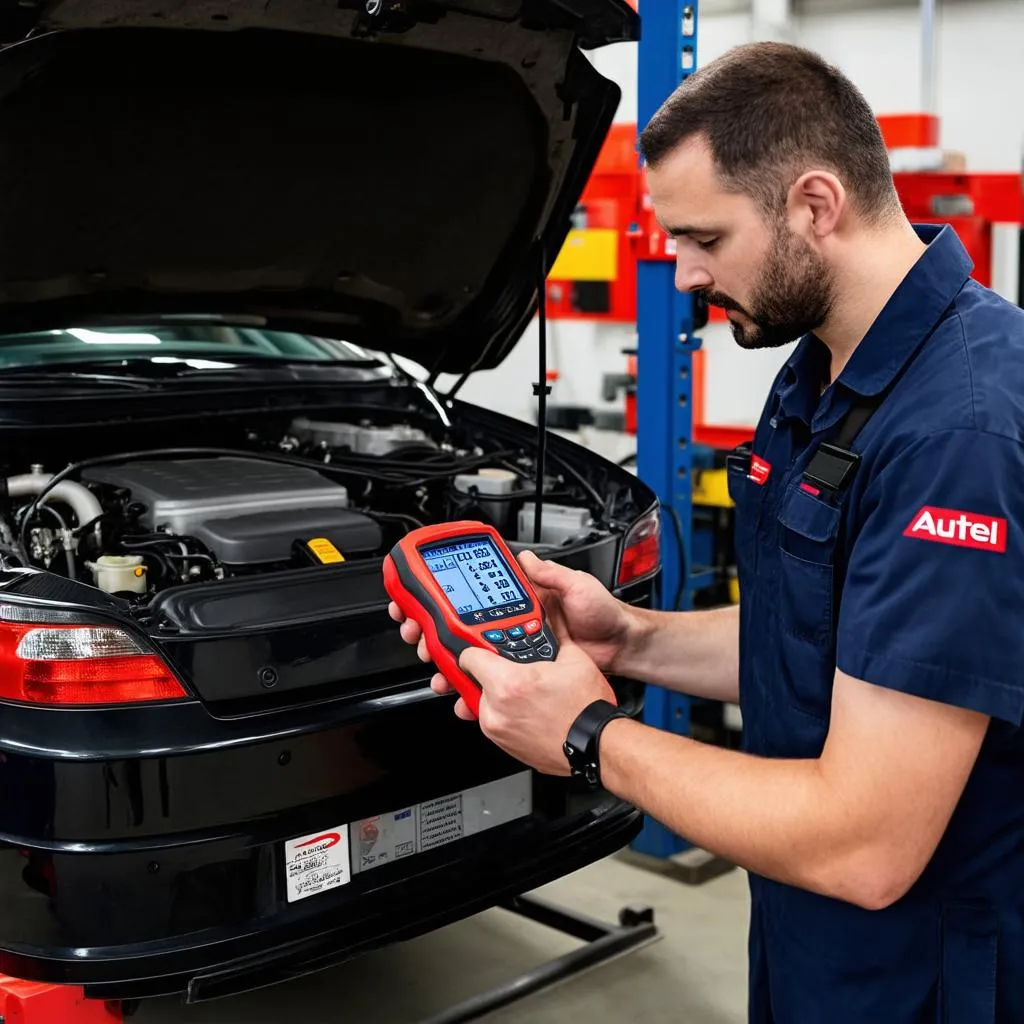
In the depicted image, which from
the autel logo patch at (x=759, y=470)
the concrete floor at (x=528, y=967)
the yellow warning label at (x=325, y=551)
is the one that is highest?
the autel logo patch at (x=759, y=470)

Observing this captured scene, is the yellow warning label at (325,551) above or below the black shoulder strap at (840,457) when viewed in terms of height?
below

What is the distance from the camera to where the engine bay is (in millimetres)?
2508

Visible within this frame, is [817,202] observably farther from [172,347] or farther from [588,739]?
[172,347]

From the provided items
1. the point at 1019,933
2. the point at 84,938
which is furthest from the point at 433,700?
the point at 1019,933

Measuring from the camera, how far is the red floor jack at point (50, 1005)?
2.02 metres

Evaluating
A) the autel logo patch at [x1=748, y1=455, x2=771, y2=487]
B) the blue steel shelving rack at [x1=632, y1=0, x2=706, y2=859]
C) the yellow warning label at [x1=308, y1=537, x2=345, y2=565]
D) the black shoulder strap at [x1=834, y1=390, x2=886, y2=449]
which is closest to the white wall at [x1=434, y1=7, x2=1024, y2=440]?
the blue steel shelving rack at [x1=632, y1=0, x2=706, y2=859]

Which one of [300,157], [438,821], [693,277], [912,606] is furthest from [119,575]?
[912,606]

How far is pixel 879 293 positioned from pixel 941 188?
420 centimetres

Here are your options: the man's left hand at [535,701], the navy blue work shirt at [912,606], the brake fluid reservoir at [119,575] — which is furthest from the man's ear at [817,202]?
the brake fluid reservoir at [119,575]

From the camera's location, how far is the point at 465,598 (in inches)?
70.6

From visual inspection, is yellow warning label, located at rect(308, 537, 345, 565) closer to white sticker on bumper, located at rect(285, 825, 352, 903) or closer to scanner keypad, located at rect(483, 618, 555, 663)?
white sticker on bumper, located at rect(285, 825, 352, 903)

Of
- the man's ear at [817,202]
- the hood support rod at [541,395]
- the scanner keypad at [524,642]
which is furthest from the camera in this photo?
the hood support rod at [541,395]

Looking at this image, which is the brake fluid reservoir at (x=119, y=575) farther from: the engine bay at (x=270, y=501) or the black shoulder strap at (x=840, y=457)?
the black shoulder strap at (x=840, y=457)

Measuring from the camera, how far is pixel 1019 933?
59.9 inches
